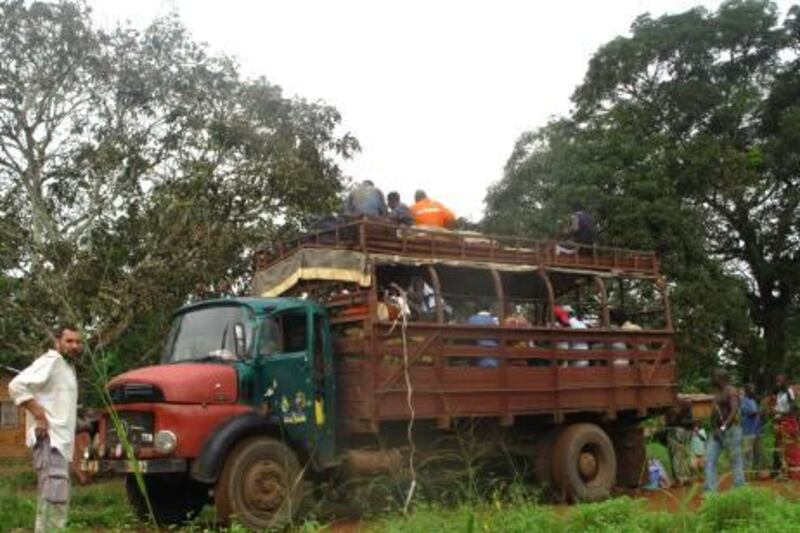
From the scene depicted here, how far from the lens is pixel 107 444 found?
341 inches

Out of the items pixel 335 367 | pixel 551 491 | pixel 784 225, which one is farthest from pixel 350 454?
pixel 784 225

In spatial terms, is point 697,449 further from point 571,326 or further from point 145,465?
point 145,465

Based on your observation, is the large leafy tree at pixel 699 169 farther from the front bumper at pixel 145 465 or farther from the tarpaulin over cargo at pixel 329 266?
the front bumper at pixel 145 465

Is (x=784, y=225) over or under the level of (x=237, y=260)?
over

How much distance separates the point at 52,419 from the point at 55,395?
17 centimetres

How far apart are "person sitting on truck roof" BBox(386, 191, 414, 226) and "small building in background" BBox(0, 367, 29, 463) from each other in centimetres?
1938

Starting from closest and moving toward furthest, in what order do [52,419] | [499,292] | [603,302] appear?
[52,419], [499,292], [603,302]

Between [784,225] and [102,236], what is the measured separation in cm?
1790

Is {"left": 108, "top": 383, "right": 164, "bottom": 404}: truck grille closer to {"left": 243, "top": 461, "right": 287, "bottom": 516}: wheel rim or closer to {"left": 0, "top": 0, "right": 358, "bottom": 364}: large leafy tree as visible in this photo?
{"left": 243, "top": 461, "right": 287, "bottom": 516}: wheel rim

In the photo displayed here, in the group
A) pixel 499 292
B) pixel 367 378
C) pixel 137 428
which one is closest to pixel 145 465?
pixel 137 428

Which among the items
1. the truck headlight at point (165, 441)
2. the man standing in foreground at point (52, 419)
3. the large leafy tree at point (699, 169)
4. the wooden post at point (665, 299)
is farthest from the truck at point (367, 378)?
the large leafy tree at point (699, 169)

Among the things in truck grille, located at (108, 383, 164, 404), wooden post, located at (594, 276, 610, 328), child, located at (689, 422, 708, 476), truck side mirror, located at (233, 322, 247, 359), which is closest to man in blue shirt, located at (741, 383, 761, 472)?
child, located at (689, 422, 708, 476)

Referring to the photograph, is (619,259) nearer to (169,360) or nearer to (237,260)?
(169,360)

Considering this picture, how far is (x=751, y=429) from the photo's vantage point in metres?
13.3
